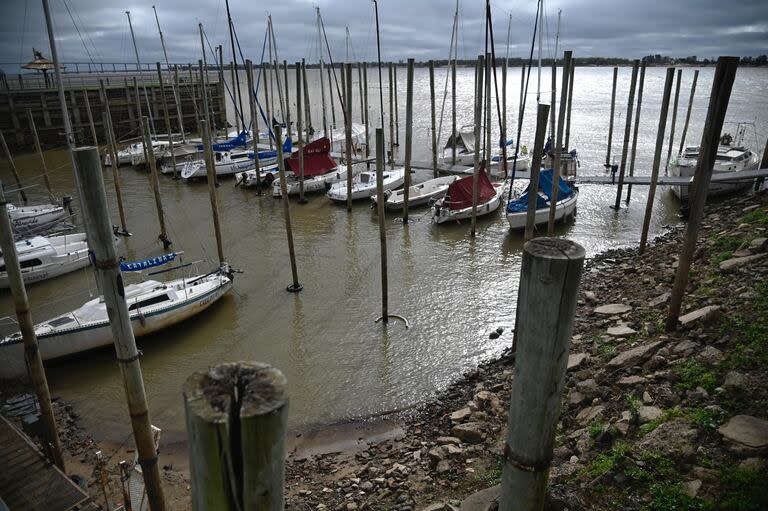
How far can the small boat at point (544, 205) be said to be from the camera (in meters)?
20.7

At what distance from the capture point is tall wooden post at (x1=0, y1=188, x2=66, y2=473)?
6363 mm

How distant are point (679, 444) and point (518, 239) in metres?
15.6

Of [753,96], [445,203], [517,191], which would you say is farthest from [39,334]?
[753,96]

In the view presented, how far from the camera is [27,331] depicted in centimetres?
700

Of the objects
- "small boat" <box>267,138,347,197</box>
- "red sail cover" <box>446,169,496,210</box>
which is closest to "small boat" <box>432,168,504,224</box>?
"red sail cover" <box>446,169,496,210</box>

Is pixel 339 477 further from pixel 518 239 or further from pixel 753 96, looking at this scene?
pixel 753 96

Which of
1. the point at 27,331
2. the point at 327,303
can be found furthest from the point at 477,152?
the point at 27,331

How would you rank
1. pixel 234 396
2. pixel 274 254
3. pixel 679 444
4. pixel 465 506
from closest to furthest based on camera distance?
pixel 234 396, pixel 465 506, pixel 679 444, pixel 274 254

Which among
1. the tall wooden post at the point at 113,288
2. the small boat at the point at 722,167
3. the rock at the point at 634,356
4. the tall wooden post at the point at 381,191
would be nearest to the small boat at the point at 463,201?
the tall wooden post at the point at 381,191

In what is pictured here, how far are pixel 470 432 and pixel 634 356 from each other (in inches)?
123

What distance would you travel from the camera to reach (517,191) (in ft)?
84.1

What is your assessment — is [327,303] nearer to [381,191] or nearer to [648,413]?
[381,191]

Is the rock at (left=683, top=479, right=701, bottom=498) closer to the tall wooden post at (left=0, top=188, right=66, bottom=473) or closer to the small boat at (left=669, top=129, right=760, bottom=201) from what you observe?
the tall wooden post at (left=0, top=188, right=66, bottom=473)

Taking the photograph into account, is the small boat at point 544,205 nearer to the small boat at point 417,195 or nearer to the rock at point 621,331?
the small boat at point 417,195
